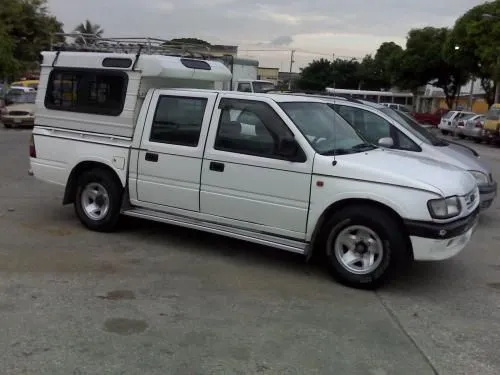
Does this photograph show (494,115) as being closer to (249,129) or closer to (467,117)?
(467,117)

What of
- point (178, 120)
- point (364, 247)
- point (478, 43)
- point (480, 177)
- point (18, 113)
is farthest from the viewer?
point (478, 43)

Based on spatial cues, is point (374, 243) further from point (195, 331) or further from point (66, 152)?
point (66, 152)

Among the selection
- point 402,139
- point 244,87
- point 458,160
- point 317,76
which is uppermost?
point 317,76

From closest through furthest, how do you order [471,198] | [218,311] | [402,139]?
[218,311], [471,198], [402,139]

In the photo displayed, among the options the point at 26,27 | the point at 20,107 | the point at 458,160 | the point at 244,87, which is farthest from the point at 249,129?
the point at 26,27

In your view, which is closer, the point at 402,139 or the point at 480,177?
the point at 480,177

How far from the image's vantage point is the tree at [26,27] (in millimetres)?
37344

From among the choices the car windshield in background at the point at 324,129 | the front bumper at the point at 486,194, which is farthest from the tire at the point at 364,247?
the front bumper at the point at 486,194

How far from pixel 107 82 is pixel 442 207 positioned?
4.19 meters

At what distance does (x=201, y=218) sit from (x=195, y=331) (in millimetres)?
2186

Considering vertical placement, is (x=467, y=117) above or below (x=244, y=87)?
below

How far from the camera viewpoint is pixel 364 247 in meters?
5.77

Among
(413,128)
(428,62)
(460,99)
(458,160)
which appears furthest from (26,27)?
(460,99)

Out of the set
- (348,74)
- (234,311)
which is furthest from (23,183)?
(348,74)
